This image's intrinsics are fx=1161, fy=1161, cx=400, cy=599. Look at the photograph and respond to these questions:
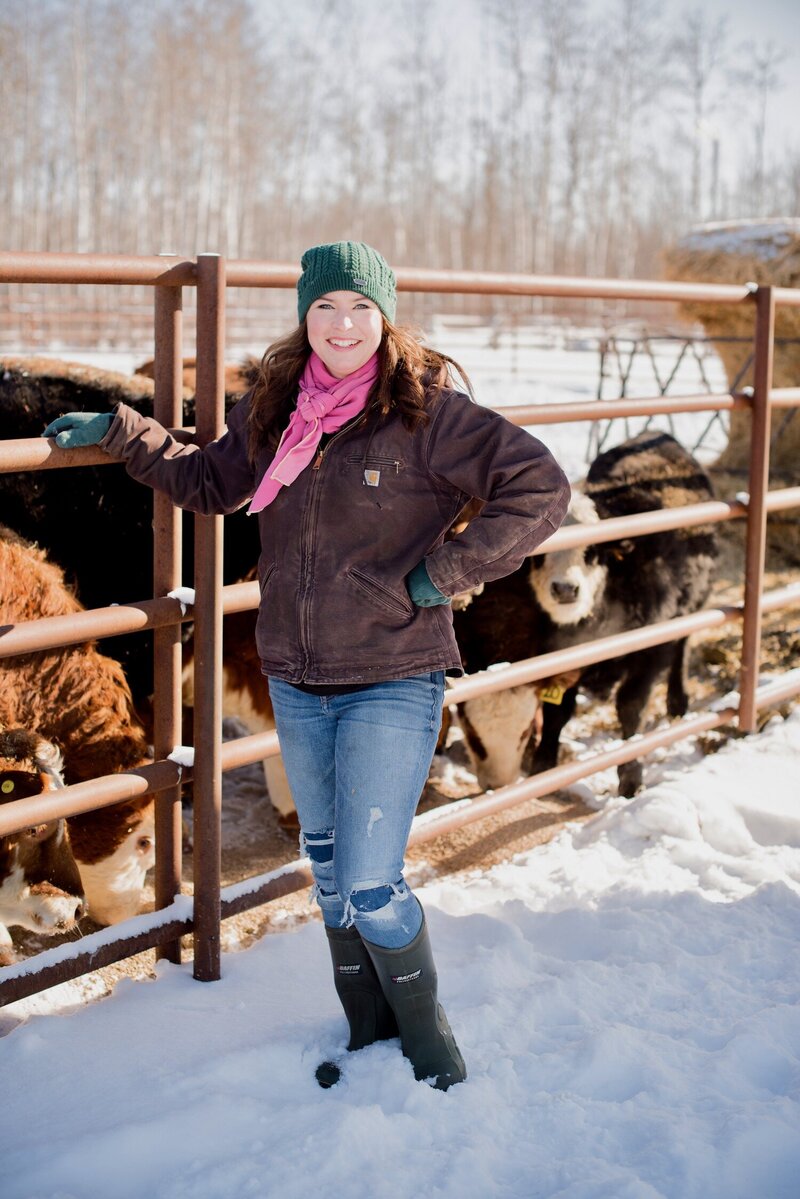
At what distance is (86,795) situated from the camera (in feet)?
8.36

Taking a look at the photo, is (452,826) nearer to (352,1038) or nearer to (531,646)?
(352,1038)

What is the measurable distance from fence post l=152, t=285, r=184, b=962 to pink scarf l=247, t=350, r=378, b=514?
478mm

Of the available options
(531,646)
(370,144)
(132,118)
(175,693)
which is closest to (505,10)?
(370,144)

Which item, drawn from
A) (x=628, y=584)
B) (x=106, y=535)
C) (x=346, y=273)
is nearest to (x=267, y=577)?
(x=346, y=273)

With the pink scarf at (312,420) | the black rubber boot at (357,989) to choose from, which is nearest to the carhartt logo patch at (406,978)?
the black rubber boot at (357,989)

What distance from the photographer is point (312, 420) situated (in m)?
2.22

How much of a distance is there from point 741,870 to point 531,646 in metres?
1.89

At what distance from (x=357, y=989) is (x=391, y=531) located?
0.96 m

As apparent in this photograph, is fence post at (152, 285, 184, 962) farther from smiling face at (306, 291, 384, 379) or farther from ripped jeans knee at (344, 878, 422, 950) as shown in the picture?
ripped jeans knee at (344, 878, 422, 950)

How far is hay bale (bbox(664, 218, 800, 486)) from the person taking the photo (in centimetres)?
1068

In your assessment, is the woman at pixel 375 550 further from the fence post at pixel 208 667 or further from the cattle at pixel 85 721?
the cattle at pixel 85 721

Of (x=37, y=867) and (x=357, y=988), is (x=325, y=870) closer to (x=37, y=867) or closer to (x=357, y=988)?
(x=357, y=988)

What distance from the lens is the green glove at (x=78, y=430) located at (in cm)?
240

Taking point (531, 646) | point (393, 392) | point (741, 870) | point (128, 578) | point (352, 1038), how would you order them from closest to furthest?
point (393, 392), point (352, 1038), point (741, 870), point (128, 578), point (531, 646)
